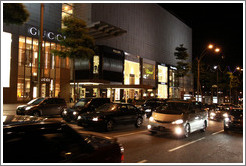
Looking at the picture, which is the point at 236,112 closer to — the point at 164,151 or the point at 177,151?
the point at 177,151

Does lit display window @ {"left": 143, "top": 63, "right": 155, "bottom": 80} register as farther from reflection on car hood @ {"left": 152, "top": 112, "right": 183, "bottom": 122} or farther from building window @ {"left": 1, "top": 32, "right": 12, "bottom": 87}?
reflection on car hood @ {"left": 152, "top": 112, "right": 183, "bottom": 122}

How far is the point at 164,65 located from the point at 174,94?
11.9 meters

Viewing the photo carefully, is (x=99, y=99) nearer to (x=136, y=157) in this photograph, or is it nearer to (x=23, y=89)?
(x=136, y=157)

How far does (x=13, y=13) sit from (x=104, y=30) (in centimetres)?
2735

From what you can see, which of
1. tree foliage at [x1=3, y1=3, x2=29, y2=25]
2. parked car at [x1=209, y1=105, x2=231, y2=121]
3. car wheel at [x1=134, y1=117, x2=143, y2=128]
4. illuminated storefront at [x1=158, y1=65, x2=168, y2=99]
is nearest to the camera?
tree foliage at [x1=3, y1=3, x2=29, y2=25]

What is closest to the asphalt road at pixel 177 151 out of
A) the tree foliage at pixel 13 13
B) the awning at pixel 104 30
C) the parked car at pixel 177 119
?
the parked car at pixel 177 119

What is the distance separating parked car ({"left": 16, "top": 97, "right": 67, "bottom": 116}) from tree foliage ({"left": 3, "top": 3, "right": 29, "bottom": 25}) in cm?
792

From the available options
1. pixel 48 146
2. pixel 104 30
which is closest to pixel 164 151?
pixel 48 146

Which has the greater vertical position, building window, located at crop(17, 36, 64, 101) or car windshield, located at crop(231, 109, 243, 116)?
building window, located at crop(17, 36, 64, 101)

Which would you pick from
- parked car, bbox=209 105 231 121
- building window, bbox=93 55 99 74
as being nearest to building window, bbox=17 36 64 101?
building window, bbox=93 55 99 74

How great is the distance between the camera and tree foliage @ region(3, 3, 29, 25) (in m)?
10.3

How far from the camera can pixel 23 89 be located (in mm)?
33719

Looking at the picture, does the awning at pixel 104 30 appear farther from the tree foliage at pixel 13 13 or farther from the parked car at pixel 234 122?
the parked car at pixel 234 122

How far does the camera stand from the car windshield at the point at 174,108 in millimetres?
11567
